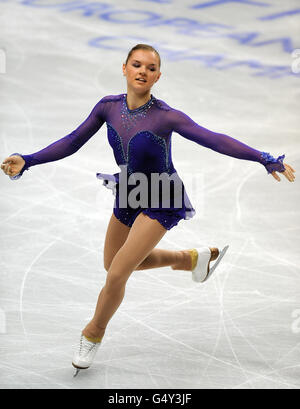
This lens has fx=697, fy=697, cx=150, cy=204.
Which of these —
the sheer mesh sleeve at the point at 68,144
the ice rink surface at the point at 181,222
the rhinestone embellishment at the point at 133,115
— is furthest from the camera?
the ice rink surface at the point at 181,222

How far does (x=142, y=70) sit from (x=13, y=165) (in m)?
0.98

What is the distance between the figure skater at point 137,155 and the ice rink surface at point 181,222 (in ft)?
1.78

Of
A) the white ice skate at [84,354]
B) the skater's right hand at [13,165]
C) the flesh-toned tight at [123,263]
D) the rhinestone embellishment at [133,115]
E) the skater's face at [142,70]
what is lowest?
the white ice skate at [84,354]

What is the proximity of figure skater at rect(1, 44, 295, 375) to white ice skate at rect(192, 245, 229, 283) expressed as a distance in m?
0.67

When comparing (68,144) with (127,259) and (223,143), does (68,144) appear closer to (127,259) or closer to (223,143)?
(127,259)

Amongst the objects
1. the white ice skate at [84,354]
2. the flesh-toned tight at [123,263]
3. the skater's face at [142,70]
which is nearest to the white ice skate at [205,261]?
the flesh-toned tight at [123,263]

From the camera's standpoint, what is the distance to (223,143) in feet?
12.9

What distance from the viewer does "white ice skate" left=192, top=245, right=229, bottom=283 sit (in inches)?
193

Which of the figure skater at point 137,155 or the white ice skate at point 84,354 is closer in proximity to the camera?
the figure skater at point 137,155

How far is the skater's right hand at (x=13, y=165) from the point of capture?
4203mm

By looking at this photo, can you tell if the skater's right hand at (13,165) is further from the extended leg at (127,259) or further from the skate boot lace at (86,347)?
the skate boot lace at (86,347)

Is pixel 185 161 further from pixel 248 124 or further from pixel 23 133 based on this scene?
pixel 23 133

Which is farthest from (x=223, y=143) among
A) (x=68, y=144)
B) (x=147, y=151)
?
(x=68, y=144)

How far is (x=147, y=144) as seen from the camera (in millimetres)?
3990
